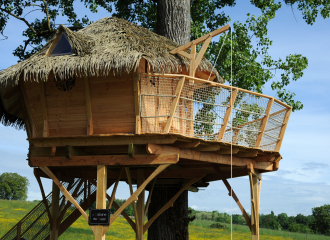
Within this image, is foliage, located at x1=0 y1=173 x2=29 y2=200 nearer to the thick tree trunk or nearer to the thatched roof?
the thick tree trunk

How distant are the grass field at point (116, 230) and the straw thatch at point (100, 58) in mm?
18217

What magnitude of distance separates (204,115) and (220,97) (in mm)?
549

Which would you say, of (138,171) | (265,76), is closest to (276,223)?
(265,76)

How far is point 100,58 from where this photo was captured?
8.76 metres

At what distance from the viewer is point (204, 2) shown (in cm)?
1672

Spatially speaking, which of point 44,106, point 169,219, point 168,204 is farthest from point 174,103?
point 169,219

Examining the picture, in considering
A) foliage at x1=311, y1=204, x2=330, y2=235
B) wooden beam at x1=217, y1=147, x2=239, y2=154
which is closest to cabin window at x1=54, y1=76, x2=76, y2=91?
wooden beam at x1=217, y1=147, x2=239, y2=154

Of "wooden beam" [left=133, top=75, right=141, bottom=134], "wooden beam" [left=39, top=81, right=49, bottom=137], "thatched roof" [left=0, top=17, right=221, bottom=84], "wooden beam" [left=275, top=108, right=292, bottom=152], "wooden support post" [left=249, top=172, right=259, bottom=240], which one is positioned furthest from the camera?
"wooden support post" [left=249, top=172, right=259, bottom=240]

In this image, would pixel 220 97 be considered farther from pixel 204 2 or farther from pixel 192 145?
pixel 204 2

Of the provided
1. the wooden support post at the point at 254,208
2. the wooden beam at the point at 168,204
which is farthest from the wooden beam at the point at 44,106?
the wooden support post at the point at 254,208

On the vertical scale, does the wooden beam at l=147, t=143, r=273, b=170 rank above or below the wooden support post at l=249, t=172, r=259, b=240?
above

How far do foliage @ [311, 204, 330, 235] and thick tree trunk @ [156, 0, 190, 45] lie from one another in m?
39.1

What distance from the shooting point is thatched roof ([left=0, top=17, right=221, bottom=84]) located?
862 cm

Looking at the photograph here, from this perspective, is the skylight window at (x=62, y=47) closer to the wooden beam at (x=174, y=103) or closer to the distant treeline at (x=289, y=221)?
the wooden beam at (x=174, y=103)
